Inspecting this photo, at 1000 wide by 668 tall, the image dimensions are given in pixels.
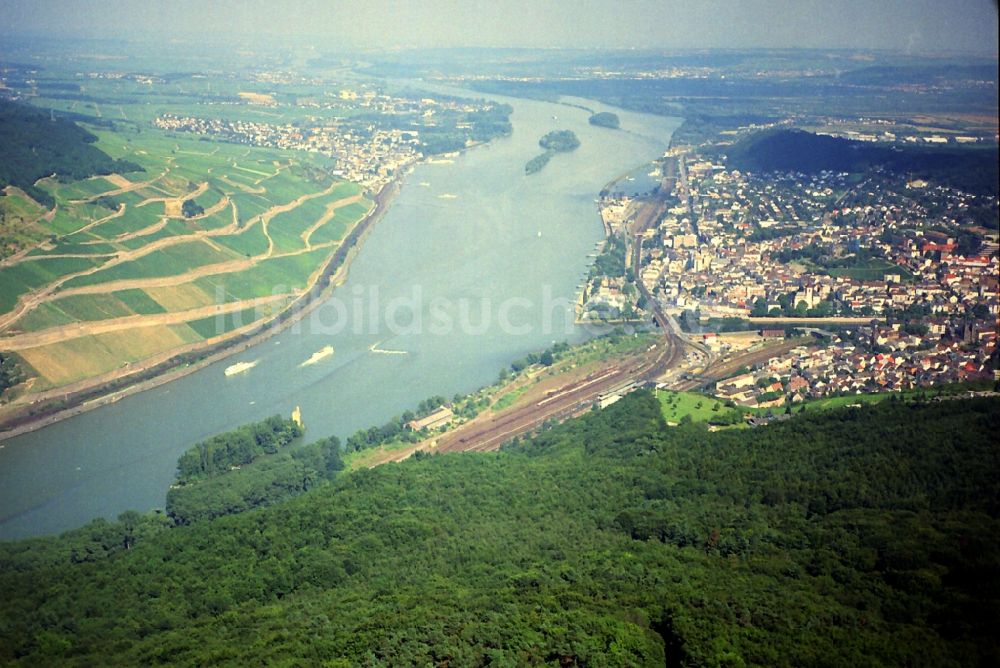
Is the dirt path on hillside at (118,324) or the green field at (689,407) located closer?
the green field at (689,407)

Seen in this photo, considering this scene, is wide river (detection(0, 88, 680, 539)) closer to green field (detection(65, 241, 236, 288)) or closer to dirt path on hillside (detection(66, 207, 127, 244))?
green field (detection(65, 241, 236, 288))

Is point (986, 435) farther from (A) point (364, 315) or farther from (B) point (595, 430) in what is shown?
(A) point (364, 315)

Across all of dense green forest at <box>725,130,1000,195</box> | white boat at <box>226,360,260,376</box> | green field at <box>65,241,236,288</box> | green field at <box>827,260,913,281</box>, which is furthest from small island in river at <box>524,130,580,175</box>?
white boat at <box>226,360,260,376</box>

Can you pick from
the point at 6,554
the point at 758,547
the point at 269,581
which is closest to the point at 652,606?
the point at 758,547

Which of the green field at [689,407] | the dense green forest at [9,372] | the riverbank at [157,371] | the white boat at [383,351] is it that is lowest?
the riverbank at [157,371]

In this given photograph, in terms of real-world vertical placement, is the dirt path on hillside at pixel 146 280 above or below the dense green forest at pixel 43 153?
below

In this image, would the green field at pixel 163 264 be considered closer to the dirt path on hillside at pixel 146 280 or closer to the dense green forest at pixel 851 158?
the dirt path on hillside at pixel 146 280

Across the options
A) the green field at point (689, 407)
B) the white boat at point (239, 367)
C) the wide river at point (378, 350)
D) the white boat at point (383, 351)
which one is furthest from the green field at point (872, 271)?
the white boat at point (239, 367)
